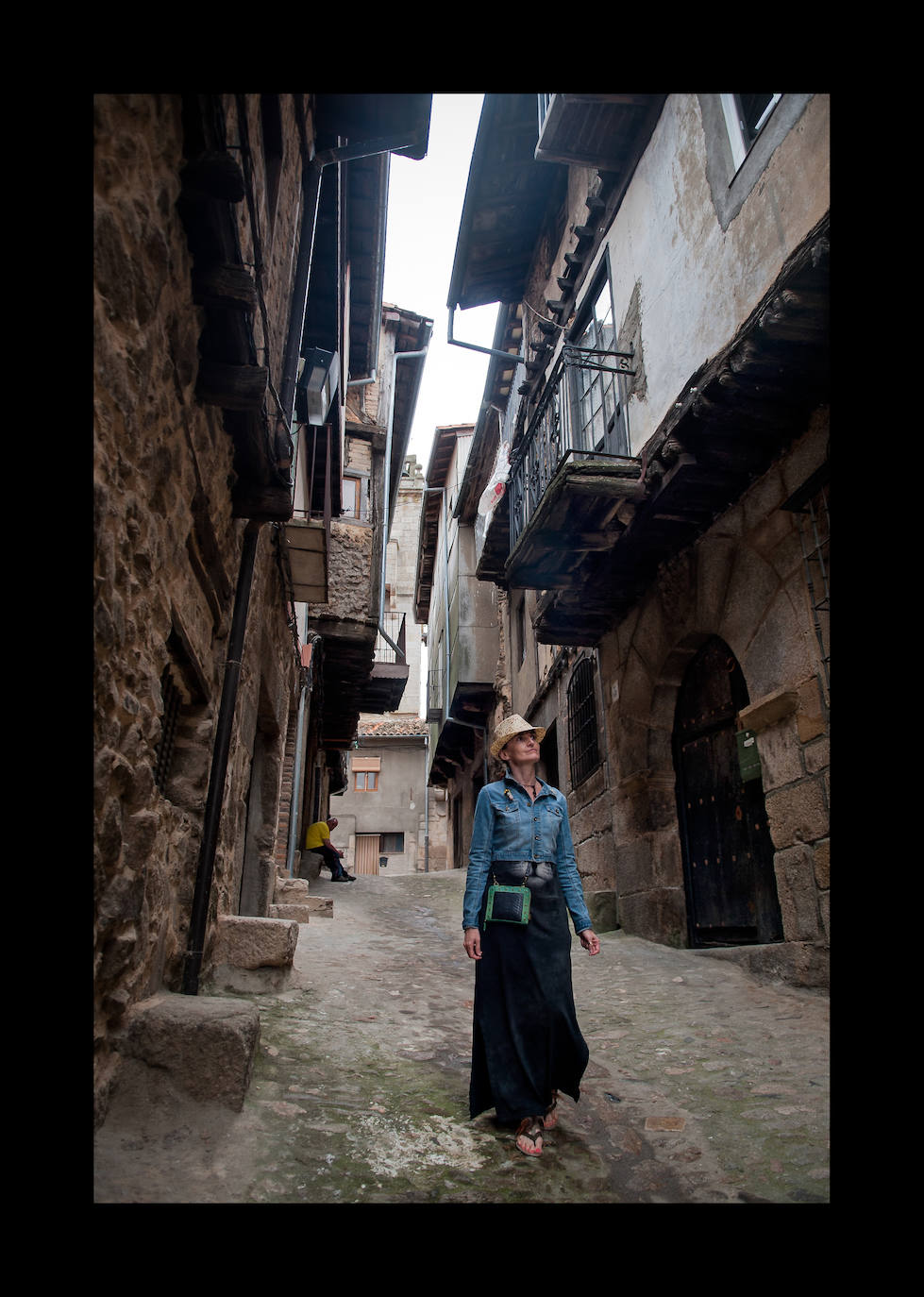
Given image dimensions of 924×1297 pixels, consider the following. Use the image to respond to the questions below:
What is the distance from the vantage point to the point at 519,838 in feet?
10.9

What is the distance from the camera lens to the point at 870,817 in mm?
1999

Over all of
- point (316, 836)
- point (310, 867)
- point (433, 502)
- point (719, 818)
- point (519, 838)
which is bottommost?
point (310, 867)

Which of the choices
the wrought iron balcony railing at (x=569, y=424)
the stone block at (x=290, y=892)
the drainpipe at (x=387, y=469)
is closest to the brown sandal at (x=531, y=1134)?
the wrought iron balcony railing at (x=569, y=424)

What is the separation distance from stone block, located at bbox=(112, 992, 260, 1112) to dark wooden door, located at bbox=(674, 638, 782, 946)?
3961mm

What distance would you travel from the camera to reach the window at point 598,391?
6.98 metres

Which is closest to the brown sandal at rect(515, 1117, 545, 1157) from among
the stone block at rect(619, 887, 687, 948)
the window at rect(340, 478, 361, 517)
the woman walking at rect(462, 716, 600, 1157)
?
the woman walking at rect(462, 716, 600, 1157)

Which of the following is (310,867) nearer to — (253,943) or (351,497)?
(351,497)

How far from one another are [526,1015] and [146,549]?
210cm

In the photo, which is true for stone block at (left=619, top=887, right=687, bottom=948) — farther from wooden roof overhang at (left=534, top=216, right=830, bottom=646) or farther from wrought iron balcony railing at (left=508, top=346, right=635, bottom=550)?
wrought iron balcony railing at (left=508, top=346, right=635, bottom=550)

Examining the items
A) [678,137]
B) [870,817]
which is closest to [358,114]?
[678,137]

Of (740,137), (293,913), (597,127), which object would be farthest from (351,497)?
(740,137)

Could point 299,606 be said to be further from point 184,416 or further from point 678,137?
point 184,416

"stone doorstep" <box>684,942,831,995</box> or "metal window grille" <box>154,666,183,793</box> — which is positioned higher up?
"metal window grille" <box>154,666,183,793</box>

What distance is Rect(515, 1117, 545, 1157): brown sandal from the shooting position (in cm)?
281
